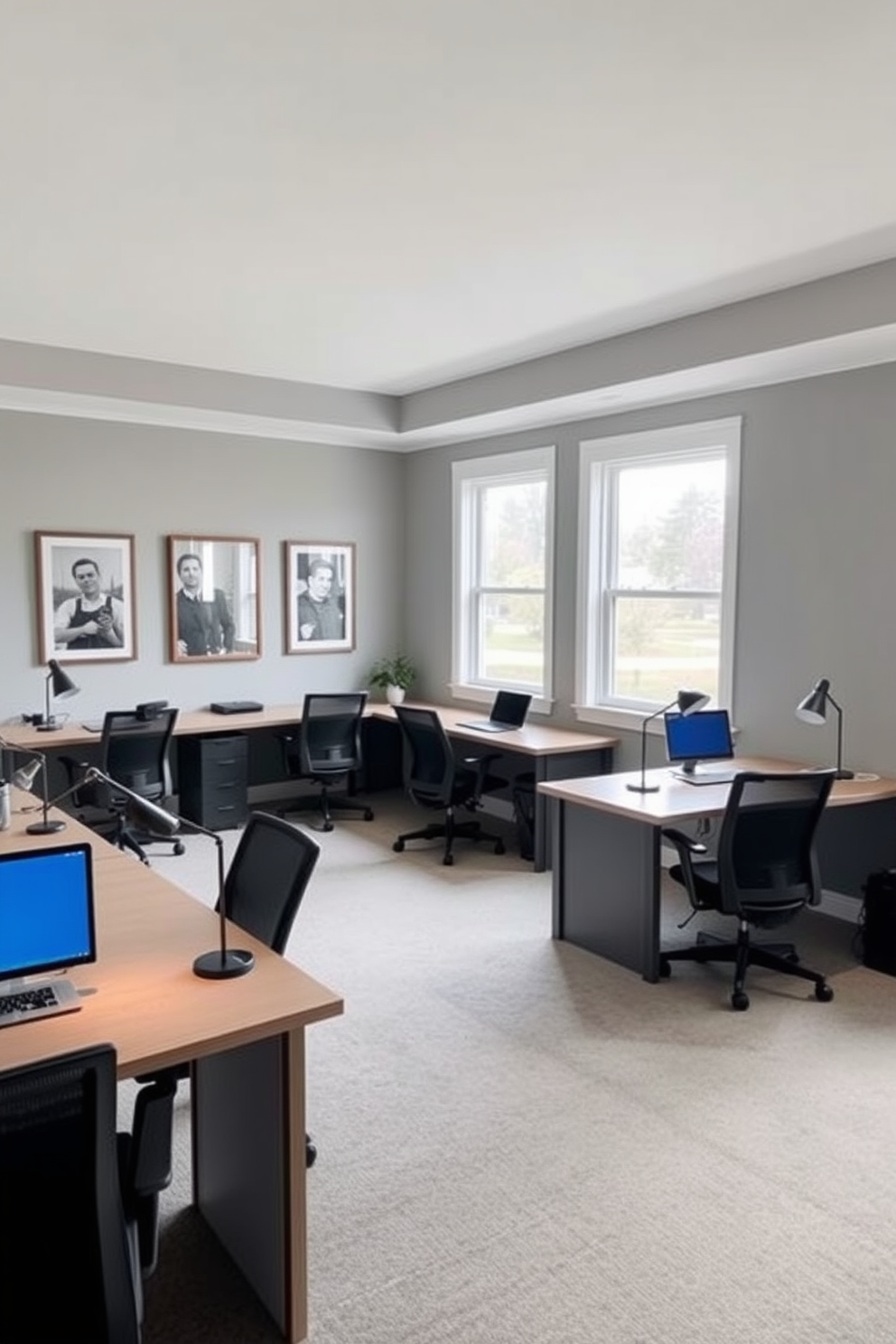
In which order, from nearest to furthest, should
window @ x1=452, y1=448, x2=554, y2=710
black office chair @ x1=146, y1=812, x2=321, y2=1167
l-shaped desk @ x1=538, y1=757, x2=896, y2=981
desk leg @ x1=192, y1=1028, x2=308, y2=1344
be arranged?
desk leg @ x1=192, y1=1028, x2=308, y2=1344 < black office chair @ x1=146, y1=812, x2=321, y2=1167 < l-shaped desk @ x1=538, y1=757, x2=896, y2=981 < window @ x1=452, y1=448, x2=554, y2=710

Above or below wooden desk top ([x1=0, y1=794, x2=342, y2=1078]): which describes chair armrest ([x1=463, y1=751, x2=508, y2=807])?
below

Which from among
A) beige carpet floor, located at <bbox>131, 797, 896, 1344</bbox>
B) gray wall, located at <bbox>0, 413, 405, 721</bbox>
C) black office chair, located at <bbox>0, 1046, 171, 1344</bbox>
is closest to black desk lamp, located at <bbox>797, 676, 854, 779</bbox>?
beige carpet floor, located at <bbox>131, 797, 896, 1344</bbox>

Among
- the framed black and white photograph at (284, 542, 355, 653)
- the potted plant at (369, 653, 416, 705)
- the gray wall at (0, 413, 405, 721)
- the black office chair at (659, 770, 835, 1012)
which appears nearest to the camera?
the black office chair at (659, 770, 835, 1012)

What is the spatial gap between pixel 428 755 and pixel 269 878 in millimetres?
3100

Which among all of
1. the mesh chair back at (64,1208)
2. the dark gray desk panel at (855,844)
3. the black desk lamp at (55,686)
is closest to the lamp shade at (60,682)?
the black desk lamp at (55,686)

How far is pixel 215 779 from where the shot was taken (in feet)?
20.5

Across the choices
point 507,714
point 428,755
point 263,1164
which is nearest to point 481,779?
point 428,755

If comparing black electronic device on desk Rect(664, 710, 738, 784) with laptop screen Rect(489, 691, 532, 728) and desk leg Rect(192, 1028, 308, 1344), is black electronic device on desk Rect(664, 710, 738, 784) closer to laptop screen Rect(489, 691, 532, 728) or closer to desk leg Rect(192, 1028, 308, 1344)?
laptop screen Rect(489, 691, 532, 728)

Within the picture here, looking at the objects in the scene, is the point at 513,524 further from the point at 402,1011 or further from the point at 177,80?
the point at 177,80

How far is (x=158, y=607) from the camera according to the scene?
645 centimetres

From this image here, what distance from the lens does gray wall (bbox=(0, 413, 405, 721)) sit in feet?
19.4

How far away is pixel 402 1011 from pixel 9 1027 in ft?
6.33

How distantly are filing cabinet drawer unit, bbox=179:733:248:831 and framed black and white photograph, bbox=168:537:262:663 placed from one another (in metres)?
0.68

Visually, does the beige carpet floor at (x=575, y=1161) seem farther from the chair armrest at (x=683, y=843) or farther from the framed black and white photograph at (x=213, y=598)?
the framed black and white photograph at (x=213, y=598)
